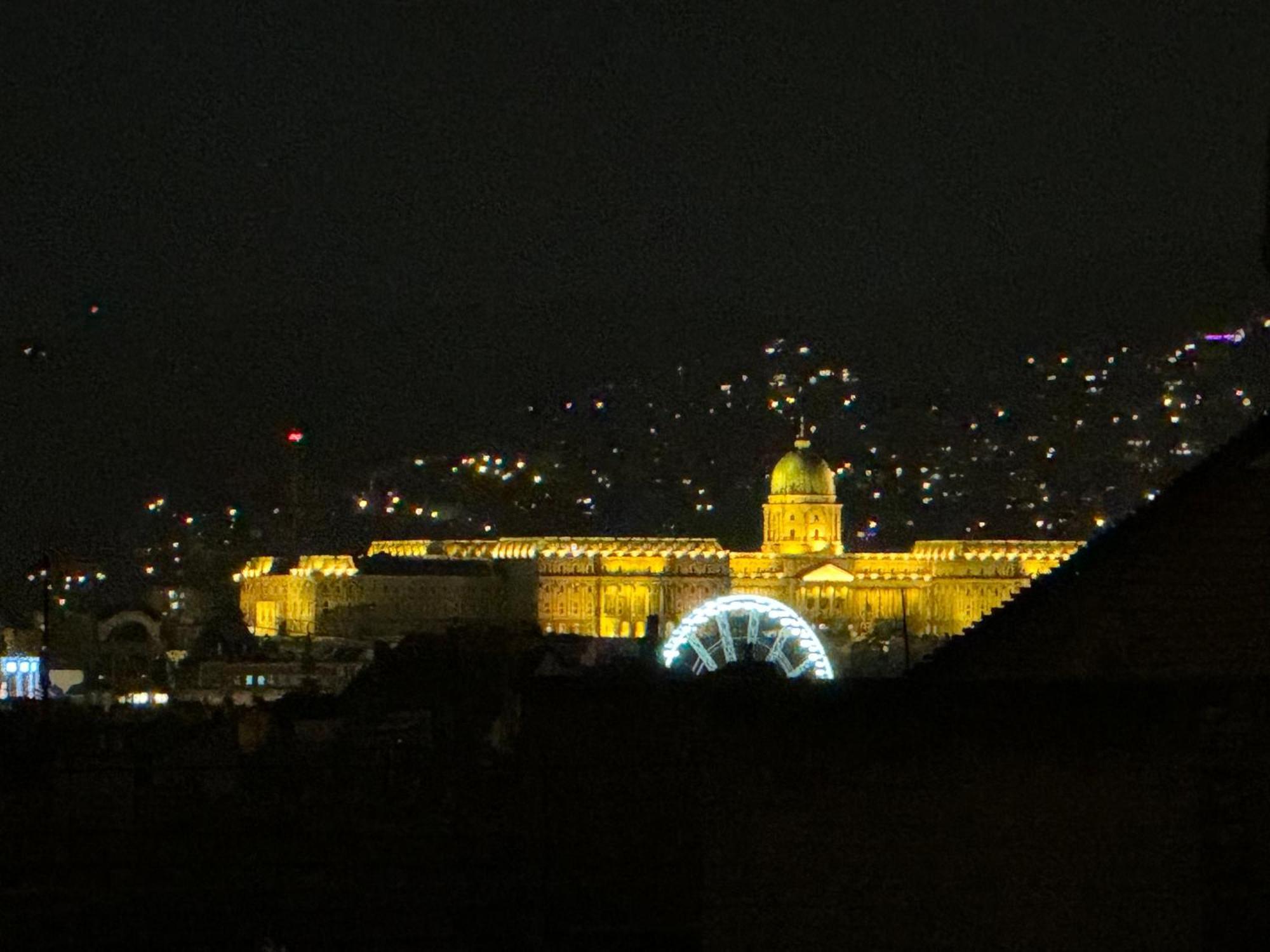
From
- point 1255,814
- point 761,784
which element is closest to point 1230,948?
point 1255,814

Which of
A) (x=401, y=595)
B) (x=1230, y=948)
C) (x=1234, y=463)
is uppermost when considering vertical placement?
(x=401, y=595)

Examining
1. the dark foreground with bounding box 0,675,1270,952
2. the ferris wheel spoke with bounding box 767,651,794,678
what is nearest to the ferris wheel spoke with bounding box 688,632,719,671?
the ferris wheel spoke with bounding box 767,651,794,678

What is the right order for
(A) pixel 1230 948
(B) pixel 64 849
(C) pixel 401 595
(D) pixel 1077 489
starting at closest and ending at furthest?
(A) pixel 1230 948
(B) pixel 64 849
(C) pixel 401 595
(D) pixel 1077 489

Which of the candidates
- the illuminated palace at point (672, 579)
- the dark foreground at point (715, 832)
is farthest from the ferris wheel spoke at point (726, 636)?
the illuminated palace at point (672, 579)

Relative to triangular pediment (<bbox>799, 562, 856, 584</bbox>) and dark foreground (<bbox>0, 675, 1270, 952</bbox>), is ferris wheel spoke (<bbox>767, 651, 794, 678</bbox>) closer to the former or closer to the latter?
dark foreground (<bbox>0, 675, 1270, 952</bbox>)

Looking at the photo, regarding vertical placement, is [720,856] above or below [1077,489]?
below

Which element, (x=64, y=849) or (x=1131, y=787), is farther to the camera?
(x=64, y=849)

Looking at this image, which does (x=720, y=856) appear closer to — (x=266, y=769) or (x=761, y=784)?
(x=761, y=784)

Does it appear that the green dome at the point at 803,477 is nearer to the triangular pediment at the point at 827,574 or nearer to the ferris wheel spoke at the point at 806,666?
the triangular pediment at the point at 827,574
